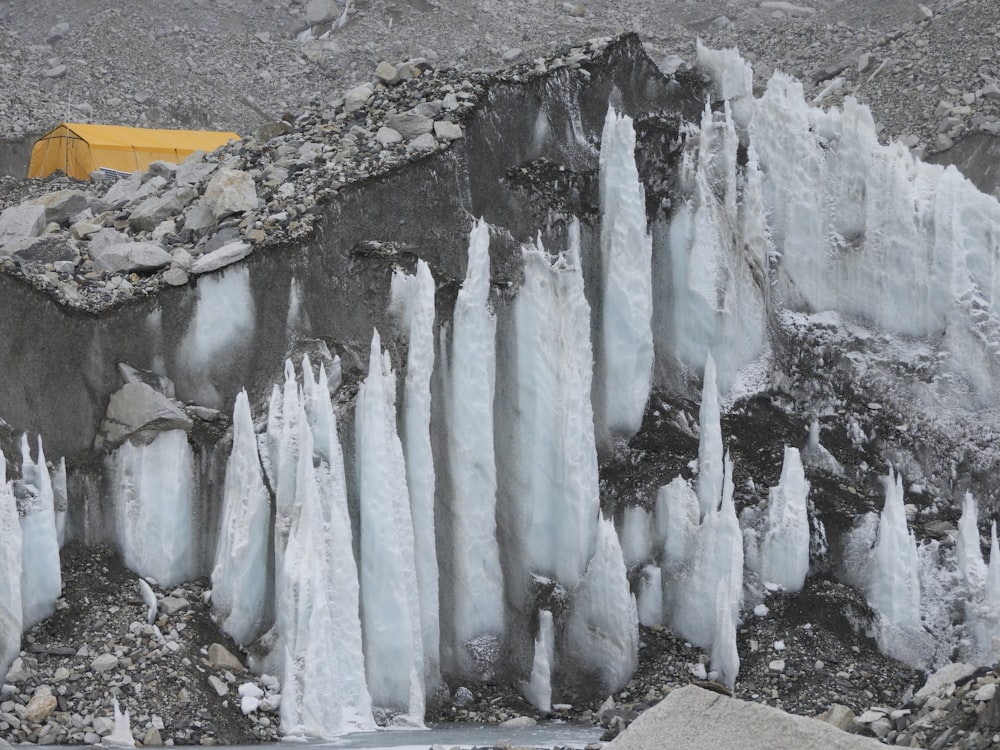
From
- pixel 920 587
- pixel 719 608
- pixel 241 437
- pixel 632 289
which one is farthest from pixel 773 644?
pixel 241 437

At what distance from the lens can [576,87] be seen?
1017 inches

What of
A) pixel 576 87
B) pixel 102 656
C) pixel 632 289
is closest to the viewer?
pixel 102 656

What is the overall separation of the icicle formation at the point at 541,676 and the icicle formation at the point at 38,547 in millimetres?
6499

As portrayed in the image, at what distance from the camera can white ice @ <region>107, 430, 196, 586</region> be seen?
66.2ft

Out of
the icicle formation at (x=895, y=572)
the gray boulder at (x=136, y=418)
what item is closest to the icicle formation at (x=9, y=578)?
the gray boulder at (x=136, y=418)

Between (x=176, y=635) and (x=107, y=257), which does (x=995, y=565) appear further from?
(x=107, y=257)

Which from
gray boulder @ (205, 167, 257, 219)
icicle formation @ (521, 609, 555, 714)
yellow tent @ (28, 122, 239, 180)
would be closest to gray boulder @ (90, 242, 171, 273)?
gray boulder @ (205, 167, 257, 219)

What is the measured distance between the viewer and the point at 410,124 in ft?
79.7

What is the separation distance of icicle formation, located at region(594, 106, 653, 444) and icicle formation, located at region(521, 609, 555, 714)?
3599mm

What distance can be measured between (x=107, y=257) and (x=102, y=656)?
6075 mm

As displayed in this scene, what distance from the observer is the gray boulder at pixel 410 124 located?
79.4 ft

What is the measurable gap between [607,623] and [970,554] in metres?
5.48

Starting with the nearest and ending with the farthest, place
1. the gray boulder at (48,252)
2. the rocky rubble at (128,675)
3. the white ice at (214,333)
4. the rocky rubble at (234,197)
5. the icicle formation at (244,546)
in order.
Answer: the rocky rubble at (128,675), the icicle formation at (244,546), the white ice at (214,333), the rocky rubble at (234,197), the gray boulder at (48,252)

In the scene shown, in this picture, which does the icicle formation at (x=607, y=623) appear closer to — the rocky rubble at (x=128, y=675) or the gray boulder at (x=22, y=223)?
the rocky rubble at (x=128, y=675)
